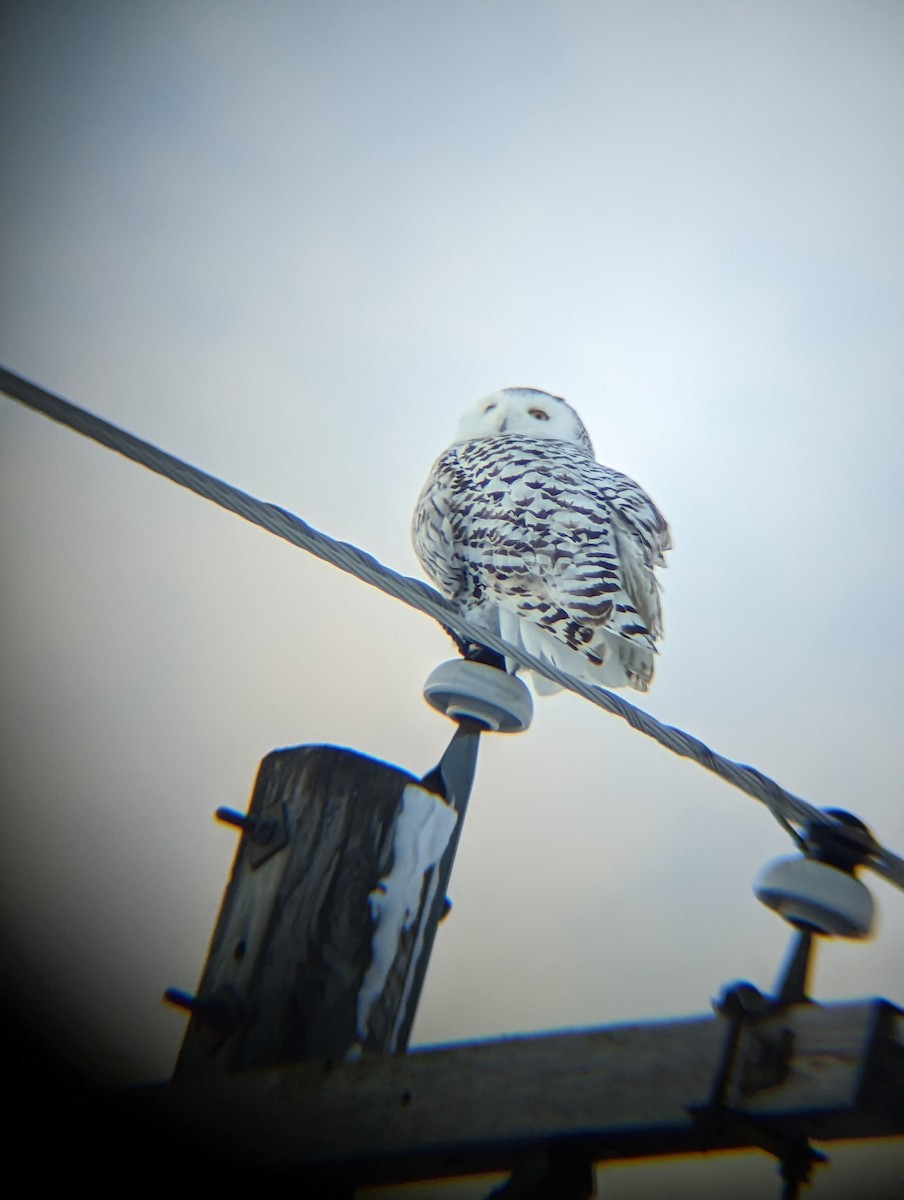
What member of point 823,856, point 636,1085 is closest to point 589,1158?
point 636,1085

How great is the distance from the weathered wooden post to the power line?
1.20 feet

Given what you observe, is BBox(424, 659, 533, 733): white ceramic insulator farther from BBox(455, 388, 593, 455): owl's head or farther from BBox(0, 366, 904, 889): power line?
BBox(455, 388, 593, 455): owl's head

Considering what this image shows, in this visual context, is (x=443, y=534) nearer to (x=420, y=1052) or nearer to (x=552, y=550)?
(x=552, y=550)

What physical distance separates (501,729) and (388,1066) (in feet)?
2.63

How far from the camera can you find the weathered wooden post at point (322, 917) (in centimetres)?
158

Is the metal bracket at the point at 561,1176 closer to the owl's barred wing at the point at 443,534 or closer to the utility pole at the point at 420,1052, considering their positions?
the utility pole at the point at 420,1052

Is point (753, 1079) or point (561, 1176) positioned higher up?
point (753, 1079)

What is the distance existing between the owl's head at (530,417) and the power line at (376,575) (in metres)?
2.63

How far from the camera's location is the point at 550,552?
3.48 meters

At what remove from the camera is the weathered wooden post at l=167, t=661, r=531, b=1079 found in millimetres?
1585

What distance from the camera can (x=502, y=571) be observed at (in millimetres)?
3549

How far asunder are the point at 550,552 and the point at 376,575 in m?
1.57

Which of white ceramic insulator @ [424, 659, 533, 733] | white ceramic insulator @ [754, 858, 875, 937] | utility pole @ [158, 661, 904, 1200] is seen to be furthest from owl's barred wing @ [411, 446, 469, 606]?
white ceramic insulator @ [754, 858, 875, 937]

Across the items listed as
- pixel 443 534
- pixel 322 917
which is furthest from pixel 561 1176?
pixel 443 534
